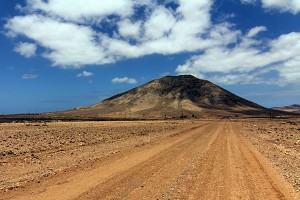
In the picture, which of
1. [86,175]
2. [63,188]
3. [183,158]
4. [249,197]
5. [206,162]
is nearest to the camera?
[249,197]

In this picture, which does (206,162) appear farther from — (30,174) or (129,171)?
(30,174)

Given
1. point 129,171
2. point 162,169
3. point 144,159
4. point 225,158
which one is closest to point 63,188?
point 129,171

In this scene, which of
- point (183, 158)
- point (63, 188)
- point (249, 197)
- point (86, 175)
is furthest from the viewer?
point (183, 158)

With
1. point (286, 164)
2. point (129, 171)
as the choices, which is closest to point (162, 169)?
point (129, 171)

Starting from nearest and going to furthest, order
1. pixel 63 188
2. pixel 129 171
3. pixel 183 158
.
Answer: pixel 63 188 < pixel 129 171 < pixel 183 158

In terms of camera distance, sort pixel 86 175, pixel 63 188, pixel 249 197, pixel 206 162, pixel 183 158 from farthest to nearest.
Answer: pixel 183 158 → pixel 206 162 → pixel 86 175 → pixel 63 188 → pixel 249 197

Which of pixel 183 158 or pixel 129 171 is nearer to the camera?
pixel 129 171

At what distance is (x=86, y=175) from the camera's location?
1452 centimetres

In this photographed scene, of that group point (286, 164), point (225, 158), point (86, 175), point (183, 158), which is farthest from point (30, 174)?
point (286, 164)

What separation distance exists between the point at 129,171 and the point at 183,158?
5.04 metres

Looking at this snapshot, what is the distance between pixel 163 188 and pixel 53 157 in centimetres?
993

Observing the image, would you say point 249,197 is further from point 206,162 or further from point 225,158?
point 225,158

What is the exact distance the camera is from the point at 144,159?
19.4 metres

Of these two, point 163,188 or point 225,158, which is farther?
point 225,158
